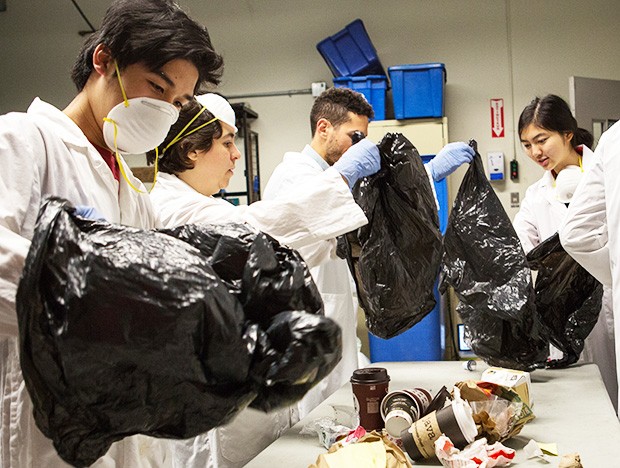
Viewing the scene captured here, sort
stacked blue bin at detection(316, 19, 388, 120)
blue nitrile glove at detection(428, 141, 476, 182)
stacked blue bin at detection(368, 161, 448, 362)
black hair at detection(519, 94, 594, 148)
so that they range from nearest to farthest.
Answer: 1. blue nitrile glove at detection(428, 141, 476, 182)
2. black hair at detection(519, 94, 594, 148)
3. stacked blue bin at detection(368, 161, 448, 362)
4. stacked blue bin at detection(316, 19, 388, 120)

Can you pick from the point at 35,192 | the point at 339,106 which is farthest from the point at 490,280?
the point at 35,192

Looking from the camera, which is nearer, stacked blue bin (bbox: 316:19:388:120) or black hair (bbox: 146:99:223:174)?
black hair (bbox: 146:99:223:174)

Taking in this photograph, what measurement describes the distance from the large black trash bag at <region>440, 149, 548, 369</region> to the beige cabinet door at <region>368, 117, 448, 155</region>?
264 centimetres

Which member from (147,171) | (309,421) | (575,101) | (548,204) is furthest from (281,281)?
(575,101)

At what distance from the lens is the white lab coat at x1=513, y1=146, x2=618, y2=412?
8.96 ft

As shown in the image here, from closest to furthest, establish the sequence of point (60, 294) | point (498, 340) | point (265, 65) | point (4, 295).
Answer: point (60, 294), point (4, 295), point (498, 340), point (265, 65)

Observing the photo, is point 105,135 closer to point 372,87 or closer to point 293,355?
point 293,355

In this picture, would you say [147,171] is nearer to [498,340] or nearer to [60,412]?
[498,340]

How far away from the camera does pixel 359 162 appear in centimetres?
178

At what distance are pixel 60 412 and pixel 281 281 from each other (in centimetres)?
25

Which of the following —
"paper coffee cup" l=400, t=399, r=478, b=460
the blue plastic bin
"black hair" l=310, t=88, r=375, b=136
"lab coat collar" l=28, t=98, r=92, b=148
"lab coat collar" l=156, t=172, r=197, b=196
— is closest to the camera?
"lab coat collar" l=28, t=98, r=92, b=148

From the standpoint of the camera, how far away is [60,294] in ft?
1.99

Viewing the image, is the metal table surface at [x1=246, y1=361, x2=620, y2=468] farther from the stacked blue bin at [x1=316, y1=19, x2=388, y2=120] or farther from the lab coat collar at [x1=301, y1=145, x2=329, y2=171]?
the stacked blue bin at [x1=316, y1=19, x2=388, y2=120]

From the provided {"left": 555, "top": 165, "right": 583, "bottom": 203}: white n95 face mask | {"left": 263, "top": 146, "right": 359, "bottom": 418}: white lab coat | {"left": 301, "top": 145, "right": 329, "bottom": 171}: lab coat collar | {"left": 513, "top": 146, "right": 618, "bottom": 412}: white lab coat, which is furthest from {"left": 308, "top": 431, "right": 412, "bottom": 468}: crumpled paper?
{"left": 555, "top": 165, "right": 583, "bottom": 203}: white n95 face mask
